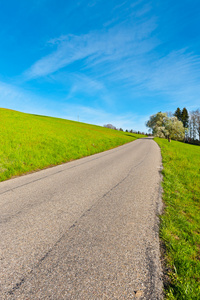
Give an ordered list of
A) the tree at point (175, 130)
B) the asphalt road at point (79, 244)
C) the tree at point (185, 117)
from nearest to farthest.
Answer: the asphalt road at point (79, 244), the tree at point (175, 130), the tree at point (185, 117)

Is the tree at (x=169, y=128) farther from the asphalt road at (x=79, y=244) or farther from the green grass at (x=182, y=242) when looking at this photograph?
the asphalt road at (x=79, y=244)

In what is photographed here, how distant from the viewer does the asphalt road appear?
1.93 metres

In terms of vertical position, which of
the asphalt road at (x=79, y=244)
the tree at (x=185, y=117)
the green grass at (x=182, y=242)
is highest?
the tree at (x=185, y=117)

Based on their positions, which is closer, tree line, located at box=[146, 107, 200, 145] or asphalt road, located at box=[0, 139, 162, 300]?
asphalt road, located at box=[0, 139, 162, 300]

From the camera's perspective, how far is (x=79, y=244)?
8.85ft

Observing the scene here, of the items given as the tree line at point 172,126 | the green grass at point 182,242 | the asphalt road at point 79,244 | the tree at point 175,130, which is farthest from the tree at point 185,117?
the asphalt road at point 79,244

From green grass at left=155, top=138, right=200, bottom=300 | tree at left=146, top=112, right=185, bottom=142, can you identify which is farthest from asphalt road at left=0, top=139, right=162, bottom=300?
tree at left=146, top=112, right=185, bottom=142

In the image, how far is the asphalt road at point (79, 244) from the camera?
1.93m

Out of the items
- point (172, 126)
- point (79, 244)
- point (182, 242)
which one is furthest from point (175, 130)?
point (79, 244)

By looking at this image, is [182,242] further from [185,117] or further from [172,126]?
[185,117]

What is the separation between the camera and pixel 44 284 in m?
1.96

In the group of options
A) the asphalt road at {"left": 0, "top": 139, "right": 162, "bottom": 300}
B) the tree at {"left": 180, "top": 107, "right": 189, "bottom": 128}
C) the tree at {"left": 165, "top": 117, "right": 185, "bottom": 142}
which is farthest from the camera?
the tree at {"left": 180, "top": 107, "right": 189, "bottom": 128}

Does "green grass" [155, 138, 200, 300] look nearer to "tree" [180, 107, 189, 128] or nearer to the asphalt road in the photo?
the asphalt road

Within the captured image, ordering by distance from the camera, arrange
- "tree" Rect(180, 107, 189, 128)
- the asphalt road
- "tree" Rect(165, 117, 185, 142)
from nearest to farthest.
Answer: the asphalt road < "tree" Rect(165, 117, 185, 142) < "tree" Rect(180, 107, 189, 128)
